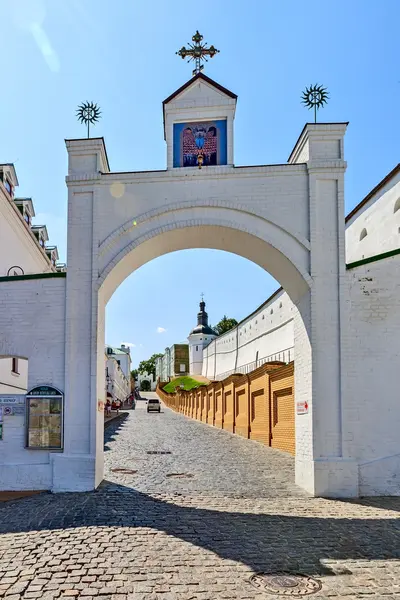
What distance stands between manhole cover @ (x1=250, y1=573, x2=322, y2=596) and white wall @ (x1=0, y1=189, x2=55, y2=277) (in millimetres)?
16014

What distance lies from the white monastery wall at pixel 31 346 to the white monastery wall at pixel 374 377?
5.78m

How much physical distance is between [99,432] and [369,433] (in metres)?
5.30

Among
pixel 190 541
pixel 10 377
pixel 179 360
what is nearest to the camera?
pixel 190 541

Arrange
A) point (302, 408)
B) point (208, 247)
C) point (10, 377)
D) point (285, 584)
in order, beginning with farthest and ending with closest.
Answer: point (10, 377) → point (208, 247) → point (302, 408) → point (285, 584)

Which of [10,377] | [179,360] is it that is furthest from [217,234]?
[179,360]

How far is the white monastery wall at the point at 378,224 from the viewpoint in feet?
58.4

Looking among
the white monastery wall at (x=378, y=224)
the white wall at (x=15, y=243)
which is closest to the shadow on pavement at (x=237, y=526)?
the white monastery wall at (x=378, y=224)

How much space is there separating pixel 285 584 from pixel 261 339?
34.7 metres

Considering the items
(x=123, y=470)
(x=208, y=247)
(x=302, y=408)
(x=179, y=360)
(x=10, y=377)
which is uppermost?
(x=208, y=247)

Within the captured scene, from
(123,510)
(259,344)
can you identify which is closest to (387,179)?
(123,510)

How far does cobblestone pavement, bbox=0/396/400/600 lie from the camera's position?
18.5ft

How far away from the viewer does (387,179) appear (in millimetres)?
18422

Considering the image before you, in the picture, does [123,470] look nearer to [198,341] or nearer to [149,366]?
[198,341]

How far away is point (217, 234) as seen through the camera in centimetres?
1214
